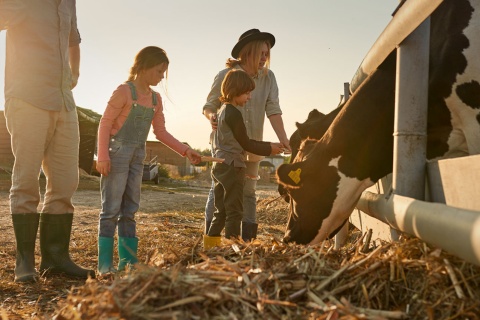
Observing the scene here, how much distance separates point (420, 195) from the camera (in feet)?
7.66

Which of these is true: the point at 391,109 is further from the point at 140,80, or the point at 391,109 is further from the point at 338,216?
the point at 140,80

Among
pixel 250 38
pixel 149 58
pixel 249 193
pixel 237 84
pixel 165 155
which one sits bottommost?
pixel 249 193

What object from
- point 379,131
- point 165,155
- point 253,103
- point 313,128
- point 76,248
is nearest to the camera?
point 379,131

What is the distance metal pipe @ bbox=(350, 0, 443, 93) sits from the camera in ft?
6.35

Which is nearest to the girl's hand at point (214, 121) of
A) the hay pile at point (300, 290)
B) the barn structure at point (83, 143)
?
the hay pile at point (300, 290)

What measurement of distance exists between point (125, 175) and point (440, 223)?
314 centimetres

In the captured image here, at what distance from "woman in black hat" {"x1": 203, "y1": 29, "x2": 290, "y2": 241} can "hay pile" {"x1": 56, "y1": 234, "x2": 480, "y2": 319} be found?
300 centimetres

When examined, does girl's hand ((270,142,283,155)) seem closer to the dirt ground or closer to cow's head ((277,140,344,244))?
cow's head ((277,140,344,244))

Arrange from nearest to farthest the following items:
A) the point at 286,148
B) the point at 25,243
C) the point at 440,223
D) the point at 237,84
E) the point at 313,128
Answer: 1. the point at 440,223
2. the point at 25,243
3. the point at 313,128
4. the point at 237,84
5. the point at 286,148

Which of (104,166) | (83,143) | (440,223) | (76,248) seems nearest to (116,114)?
(104,166)

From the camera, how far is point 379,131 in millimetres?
3377

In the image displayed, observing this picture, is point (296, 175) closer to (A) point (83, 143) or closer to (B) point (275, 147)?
(B) point (275, 147)

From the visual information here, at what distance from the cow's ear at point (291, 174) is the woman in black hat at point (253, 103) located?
1285 millimetres

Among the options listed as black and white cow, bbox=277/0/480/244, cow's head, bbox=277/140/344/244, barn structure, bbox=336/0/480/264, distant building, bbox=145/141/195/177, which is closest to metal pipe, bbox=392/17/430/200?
barn structure, bbox=336/0/480/264
